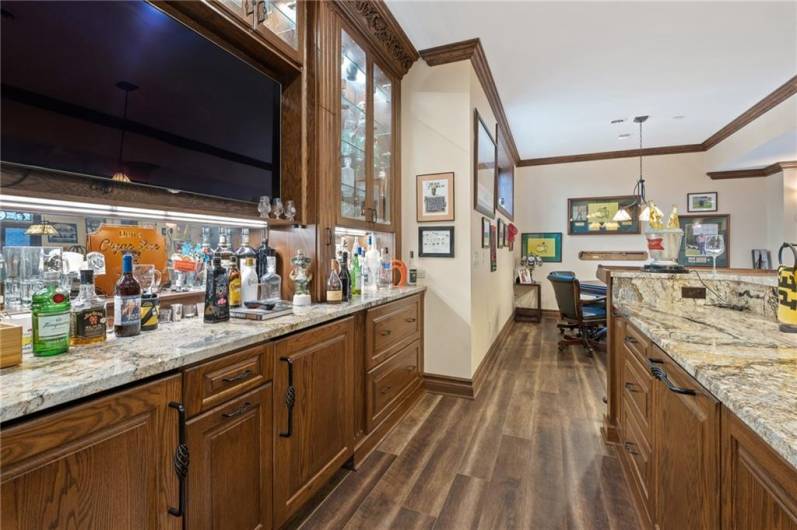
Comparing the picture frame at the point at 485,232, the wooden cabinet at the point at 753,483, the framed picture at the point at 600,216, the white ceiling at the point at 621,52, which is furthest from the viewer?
the framed picture at the point at 600,216

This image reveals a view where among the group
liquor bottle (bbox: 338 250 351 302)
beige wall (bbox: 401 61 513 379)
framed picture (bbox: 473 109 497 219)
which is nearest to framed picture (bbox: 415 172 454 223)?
beige wall (bbox: 401 61 513 379)

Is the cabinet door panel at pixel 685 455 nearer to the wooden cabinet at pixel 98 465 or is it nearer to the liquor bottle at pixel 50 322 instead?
the wooden cabinet at pixel 98 465

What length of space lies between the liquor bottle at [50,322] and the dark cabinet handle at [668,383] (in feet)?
5.86

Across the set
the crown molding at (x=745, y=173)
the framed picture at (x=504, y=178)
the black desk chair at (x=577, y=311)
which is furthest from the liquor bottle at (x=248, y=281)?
the crown molding at (x=745, y=173)

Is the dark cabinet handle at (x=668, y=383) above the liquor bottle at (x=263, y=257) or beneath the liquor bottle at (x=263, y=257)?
beneath

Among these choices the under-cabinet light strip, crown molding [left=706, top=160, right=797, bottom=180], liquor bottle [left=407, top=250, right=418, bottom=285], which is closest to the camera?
the under-cabinet light strip

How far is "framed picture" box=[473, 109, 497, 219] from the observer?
3.07 metres

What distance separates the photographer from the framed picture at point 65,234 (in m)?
1.27

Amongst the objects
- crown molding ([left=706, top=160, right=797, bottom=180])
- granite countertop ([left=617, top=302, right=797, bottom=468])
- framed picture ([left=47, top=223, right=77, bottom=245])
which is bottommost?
granite countertop ([left=617, top=302, right=797, bottom=468])

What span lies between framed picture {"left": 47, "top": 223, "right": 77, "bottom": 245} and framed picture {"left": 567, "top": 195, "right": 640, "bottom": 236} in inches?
255

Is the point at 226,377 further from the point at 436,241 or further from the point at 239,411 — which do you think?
the point at 436,241

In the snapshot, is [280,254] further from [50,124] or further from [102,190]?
[50,124]

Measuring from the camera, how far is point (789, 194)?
516 cm

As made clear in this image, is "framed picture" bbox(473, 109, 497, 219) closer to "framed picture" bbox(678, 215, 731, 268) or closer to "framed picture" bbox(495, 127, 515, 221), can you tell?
"framed picture" bbox(495, 127, 515, 221)
